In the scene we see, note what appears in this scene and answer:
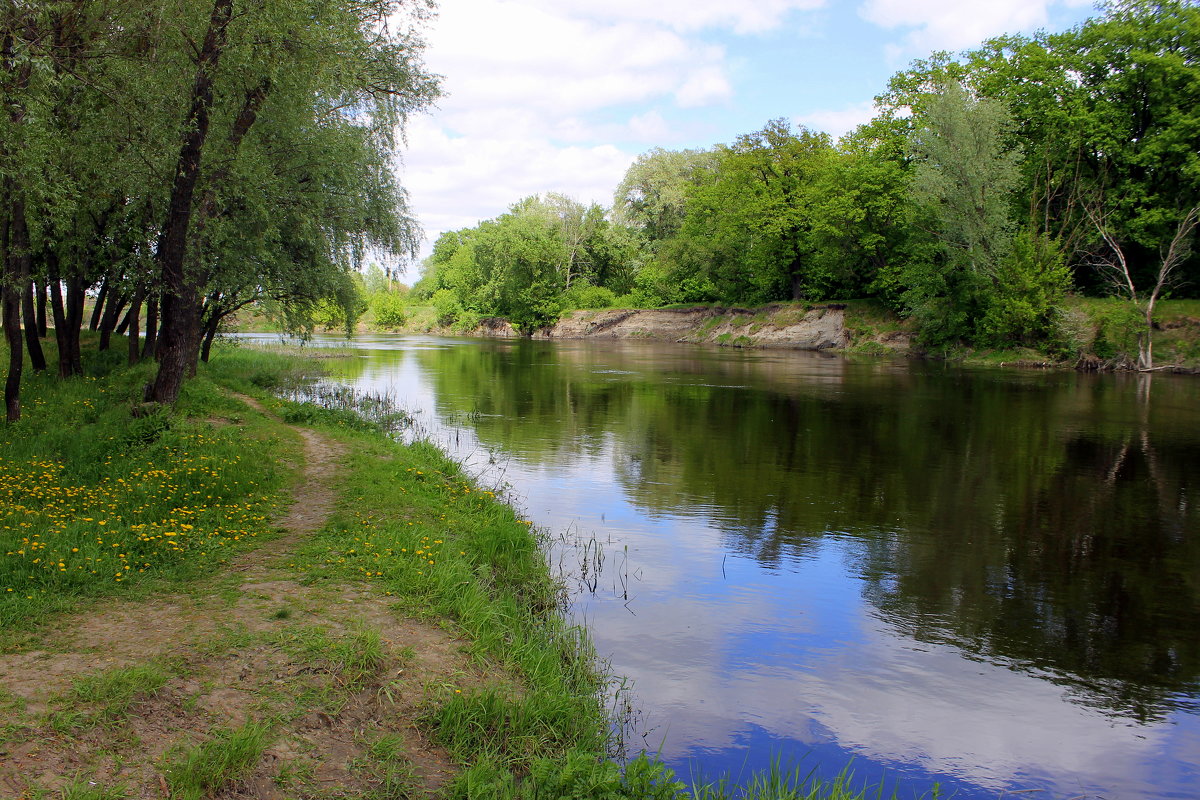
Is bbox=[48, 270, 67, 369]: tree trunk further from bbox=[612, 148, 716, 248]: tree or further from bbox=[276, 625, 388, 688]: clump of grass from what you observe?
bbox=[612, 148, 716, 248]: tree

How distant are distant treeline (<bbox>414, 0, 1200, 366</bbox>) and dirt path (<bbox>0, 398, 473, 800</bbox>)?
4541 centimetres

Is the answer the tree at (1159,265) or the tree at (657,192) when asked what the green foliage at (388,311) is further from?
the tree at (1159,265)

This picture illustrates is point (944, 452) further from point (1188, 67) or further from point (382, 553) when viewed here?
point (1188, 67)

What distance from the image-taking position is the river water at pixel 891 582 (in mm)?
6648

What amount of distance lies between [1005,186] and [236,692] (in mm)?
49143

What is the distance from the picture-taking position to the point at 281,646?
6.41m

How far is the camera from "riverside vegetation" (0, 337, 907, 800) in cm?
506

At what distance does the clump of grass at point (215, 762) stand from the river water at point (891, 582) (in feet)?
9.68

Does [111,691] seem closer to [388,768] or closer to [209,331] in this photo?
[388,768]

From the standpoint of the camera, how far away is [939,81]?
172 feet

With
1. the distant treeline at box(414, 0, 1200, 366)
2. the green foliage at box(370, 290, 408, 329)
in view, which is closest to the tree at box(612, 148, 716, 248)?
the distant treeline at box(414, 0, 1200, 366)

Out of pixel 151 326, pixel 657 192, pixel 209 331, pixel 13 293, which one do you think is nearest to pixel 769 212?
pixel 657 192

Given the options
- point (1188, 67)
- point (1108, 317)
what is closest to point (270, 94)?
point (1108, 317)

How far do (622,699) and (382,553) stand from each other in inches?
130
